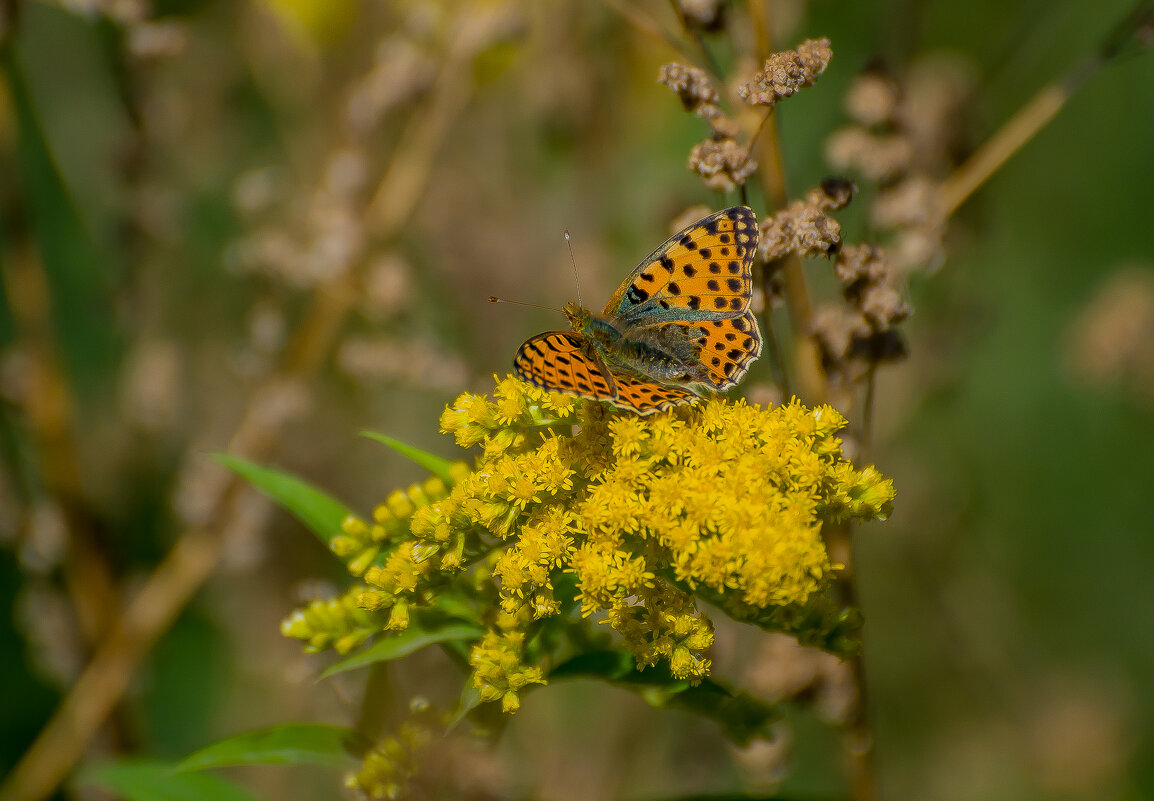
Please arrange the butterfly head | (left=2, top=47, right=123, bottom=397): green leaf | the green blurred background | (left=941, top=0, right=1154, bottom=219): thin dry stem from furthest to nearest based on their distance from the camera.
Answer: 1. (left=2, top=47, right=123, bottom=397): green leaf
2. the green blurred background
3. the butterfly head
4. (left=941, top=0, right=1154, bottom=219): thin dry stem

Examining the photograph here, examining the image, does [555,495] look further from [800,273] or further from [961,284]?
[961,284]

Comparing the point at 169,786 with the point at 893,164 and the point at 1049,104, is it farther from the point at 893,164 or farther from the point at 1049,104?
the point at 1049,104

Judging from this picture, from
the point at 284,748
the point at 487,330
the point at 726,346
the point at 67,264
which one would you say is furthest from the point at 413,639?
the point at 67,264

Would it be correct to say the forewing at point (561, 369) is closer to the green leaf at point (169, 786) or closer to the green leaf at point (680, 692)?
the green leaf at point (680, 692)

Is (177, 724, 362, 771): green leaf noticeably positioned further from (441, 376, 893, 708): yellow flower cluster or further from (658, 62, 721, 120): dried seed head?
(658, 62, 721, 120): dried seed head

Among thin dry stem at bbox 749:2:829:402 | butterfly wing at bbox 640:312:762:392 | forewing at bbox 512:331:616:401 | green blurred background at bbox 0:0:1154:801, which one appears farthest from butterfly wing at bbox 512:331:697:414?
green blurred background at bbox 0:0:1154:801

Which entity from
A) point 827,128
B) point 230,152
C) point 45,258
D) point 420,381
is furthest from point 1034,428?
point 45,258
